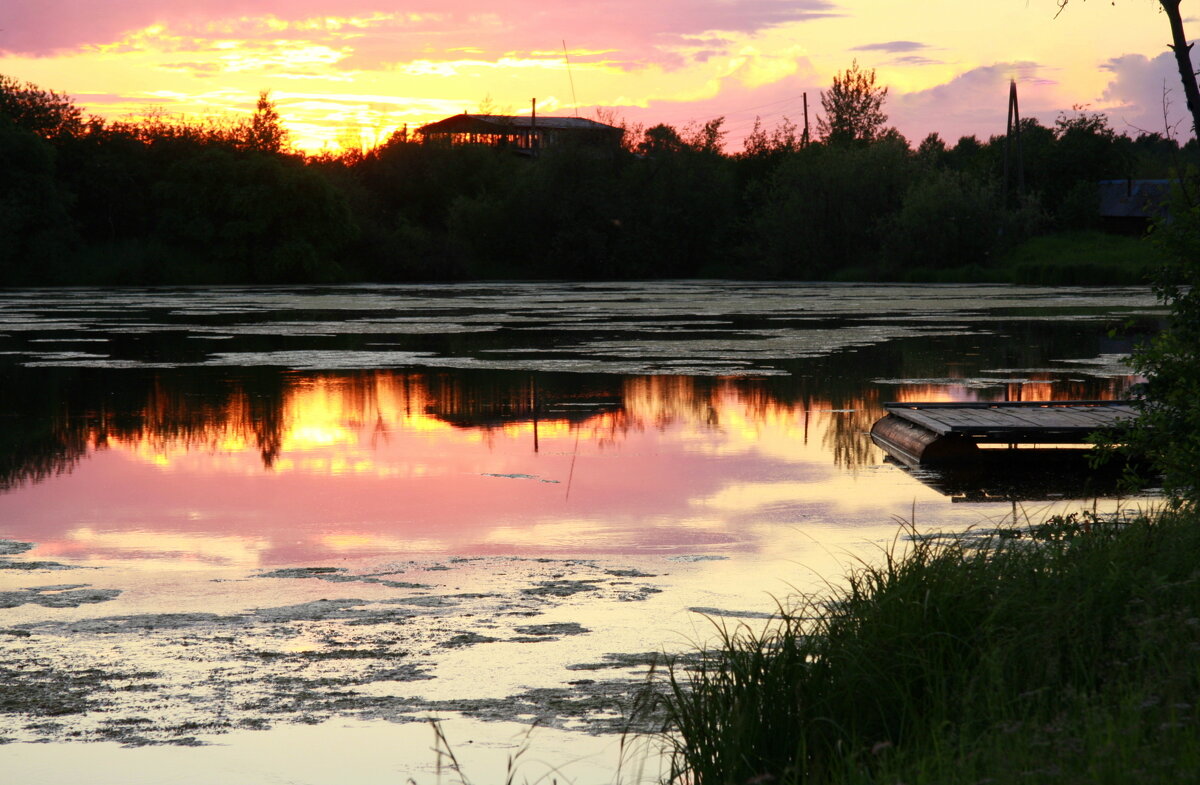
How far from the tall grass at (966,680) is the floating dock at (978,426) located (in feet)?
21.3

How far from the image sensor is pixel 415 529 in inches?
374

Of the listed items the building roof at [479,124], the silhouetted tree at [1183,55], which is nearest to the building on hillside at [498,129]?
the building roof at [479,124]

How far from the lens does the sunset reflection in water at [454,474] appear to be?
9234mm

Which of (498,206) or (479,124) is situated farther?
(479,124)

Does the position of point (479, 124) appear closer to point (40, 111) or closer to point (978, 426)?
point (40, 111)

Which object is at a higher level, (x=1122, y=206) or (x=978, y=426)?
(x=1122, y=206)

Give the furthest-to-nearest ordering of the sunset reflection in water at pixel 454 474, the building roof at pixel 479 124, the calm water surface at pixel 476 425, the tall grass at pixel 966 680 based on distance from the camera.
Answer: the building roof at pixel 479 124
the calm water surface at pixel 476 425
the sunset reflection in water at pixel 454 474
the tall grass at pixel 966 680

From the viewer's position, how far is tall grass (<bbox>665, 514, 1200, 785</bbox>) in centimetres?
427

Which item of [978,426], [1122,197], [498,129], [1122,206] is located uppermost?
[498,129]

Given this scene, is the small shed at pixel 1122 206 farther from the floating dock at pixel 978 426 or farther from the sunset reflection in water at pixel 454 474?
the floating dock at pixel 978 426

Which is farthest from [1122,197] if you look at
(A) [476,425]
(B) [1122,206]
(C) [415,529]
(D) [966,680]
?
(D) [966,680]

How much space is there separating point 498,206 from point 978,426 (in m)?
71.4

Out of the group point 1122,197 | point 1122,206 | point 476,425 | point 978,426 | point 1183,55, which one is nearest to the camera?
point 1183,55

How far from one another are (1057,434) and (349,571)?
7.09 meters
